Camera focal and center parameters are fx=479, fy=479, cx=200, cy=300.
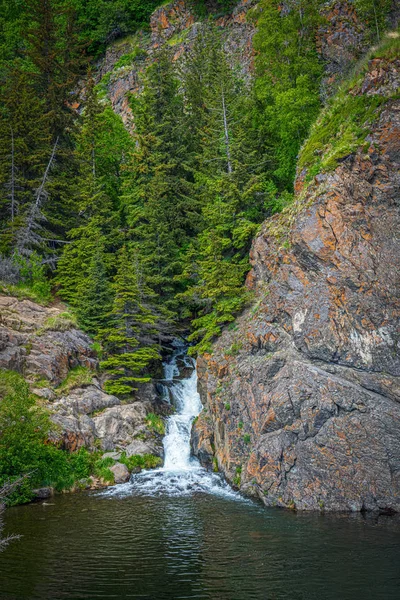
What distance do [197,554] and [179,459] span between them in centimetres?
1140

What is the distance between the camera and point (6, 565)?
13.7 m

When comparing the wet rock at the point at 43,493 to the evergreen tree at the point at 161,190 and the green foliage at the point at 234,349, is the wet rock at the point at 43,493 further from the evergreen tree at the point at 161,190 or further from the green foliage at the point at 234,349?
the evergreen tree at the point at 161,190

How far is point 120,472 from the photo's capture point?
77.8 ft

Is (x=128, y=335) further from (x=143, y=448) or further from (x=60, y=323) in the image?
(x=143, y=448)

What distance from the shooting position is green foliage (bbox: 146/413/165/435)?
27000 mm

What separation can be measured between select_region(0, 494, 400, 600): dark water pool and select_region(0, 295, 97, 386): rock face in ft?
28.1

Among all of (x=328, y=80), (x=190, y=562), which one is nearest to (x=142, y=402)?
(x=190, y=562)

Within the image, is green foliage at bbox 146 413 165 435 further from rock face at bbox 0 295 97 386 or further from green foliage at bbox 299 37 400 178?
green foliage at bbox 299 37 400 178

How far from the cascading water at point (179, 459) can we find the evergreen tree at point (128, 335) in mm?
2373

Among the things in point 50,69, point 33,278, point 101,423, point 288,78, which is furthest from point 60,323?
point 50,69

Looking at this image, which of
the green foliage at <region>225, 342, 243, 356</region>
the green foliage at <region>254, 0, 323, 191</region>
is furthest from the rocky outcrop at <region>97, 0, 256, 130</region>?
the green foliage at <region>225, 342, 243, 356</region>

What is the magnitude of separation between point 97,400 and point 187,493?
26.7ft


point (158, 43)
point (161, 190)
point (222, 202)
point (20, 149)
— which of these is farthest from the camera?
point (158, 43)

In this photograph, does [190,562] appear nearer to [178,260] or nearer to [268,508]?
[268,508]
